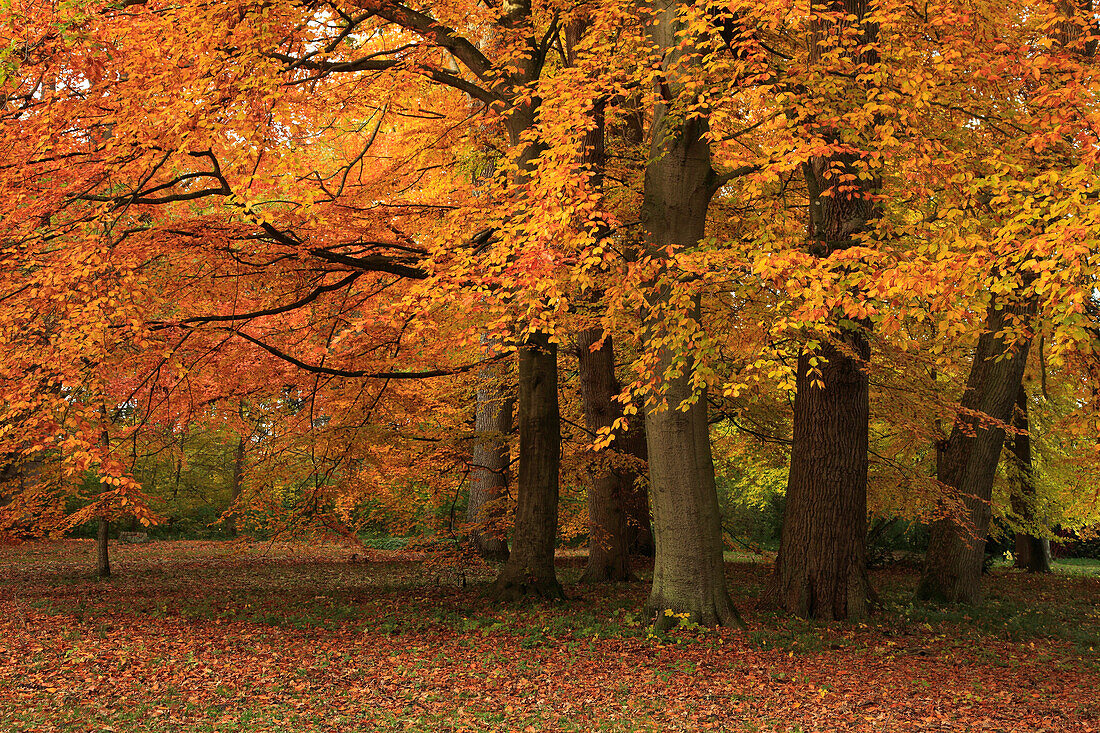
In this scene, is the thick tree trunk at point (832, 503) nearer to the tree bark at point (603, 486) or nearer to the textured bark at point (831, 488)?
the textured bark at point (831, 488)

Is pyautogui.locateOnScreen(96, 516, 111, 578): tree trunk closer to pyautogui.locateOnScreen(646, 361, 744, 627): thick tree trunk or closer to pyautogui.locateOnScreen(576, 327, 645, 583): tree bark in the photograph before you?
pyautogui.locateOnScreen(576, 327, 645, 583): tree bark

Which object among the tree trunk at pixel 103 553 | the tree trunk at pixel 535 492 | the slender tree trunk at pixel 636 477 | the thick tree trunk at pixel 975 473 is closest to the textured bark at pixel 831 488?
the tree trunk at pixel 535 492

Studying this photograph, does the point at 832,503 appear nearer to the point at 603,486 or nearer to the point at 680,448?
the point at 680,448

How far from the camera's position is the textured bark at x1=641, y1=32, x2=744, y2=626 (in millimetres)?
8633

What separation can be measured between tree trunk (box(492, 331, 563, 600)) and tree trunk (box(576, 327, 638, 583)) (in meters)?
1.89

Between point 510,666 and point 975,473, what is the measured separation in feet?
26.6

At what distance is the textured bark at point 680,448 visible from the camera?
863 centimetres

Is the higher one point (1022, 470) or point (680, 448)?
point (680, 448)

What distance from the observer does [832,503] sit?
952 cm

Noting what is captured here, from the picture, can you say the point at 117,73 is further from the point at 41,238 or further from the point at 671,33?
the point at 671,33

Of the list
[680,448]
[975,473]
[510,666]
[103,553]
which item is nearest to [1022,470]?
[975,473]

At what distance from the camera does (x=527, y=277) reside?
7.38 metres

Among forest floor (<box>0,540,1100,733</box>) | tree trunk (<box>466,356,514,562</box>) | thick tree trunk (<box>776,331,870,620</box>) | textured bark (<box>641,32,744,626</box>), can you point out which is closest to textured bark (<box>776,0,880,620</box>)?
thick tree trunk (<box>776,331,870,620</box>)

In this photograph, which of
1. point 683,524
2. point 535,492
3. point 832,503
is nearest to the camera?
point 683,524
